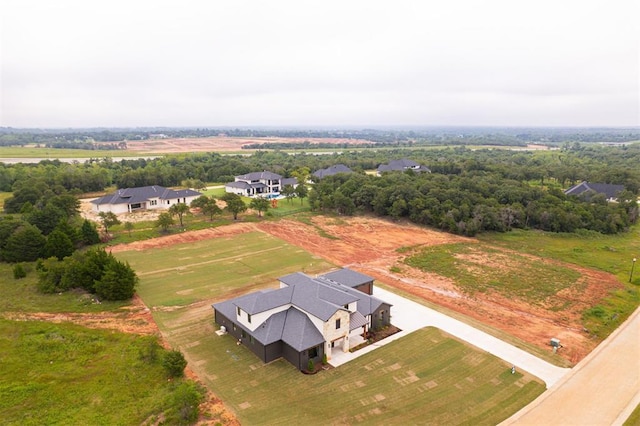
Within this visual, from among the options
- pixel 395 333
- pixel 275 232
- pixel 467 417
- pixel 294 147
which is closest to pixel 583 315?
pixel 395 333

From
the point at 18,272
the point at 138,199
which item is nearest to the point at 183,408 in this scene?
the point at 18,272

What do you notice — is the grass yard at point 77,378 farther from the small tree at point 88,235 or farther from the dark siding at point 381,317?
the small tree at point 88,235

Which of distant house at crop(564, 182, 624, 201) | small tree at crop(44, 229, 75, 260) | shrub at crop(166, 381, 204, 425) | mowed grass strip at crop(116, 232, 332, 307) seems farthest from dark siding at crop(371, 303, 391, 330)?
distant house at crop(564, 182, 624, 201)

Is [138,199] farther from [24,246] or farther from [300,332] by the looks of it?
[300,332]

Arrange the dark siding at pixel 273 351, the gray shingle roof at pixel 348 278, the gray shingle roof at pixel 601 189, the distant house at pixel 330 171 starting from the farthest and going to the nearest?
the distant house at pixel 330 171 → the gray shingle roof at pixel 601 189 → the gray shingle roof at pixel 348 278 → the dark siding at pixel 273 351

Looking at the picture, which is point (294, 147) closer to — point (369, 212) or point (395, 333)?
point (369, 212)

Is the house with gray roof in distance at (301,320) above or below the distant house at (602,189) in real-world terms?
below

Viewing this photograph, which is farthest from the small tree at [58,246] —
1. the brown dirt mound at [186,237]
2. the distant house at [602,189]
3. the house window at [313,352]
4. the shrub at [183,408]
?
the distant house at [602,189]
